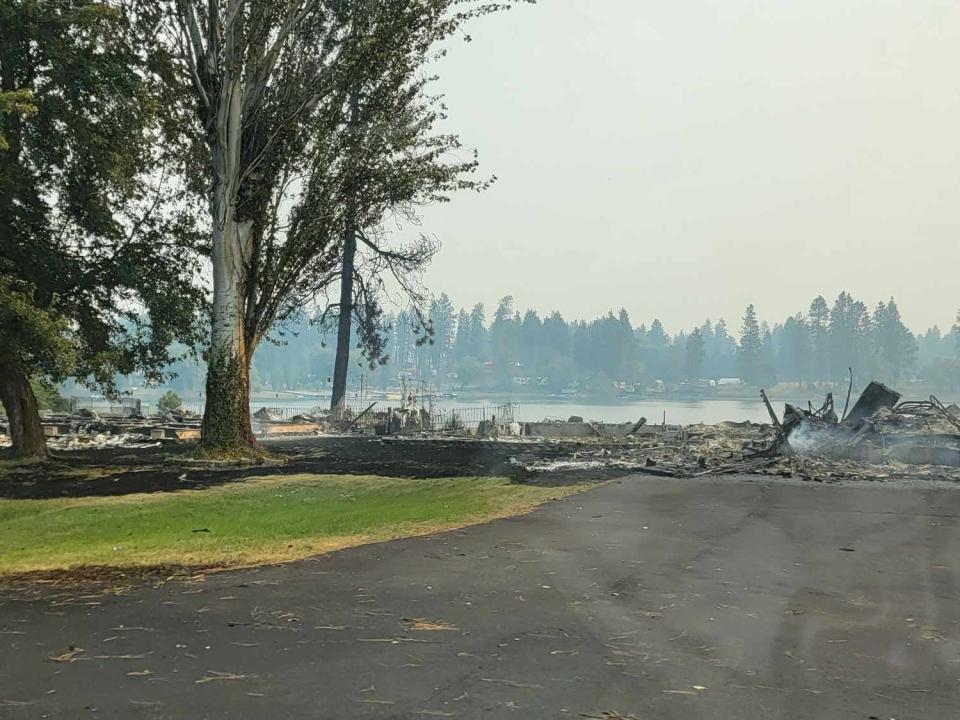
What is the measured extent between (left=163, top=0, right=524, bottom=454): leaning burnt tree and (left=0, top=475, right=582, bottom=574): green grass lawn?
247 inches

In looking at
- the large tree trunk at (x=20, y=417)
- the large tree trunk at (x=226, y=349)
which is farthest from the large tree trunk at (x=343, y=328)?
the large tree trunk at (x=20, y=417)

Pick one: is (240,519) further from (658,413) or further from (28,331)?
(658,413)

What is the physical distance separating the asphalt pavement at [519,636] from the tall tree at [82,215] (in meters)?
10.7

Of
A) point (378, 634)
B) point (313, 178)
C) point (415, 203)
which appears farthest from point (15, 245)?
point (378, 634)

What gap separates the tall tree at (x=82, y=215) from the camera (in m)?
15.9

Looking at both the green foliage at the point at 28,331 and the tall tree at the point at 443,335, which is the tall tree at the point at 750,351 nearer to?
the tall tree at the point at 443,335

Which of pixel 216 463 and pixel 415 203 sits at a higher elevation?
Result: pixel 415 203

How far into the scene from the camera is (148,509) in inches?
455

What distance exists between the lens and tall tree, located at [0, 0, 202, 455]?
15.9 metres

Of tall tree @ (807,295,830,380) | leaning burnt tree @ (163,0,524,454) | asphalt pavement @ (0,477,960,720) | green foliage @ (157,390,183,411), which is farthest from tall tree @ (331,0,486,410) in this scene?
tall tree @ (807,295,830,380)

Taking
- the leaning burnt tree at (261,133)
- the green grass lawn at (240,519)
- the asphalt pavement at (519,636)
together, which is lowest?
the green grass lawn at (240,519)

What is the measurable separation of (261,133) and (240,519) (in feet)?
45.8

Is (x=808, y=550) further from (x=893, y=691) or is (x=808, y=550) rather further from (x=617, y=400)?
(x=617, y=400)

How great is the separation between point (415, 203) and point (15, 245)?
11.0m
